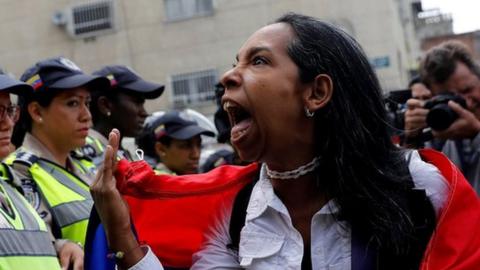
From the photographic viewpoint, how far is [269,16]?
1579 centimetres

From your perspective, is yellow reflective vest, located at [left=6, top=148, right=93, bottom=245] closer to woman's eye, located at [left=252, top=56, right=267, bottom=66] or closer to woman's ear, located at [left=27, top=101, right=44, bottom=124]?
woman's ear, located at [left=27, top=101, right=44, bottom=124]

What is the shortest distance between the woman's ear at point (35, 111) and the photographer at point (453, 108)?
167 cm

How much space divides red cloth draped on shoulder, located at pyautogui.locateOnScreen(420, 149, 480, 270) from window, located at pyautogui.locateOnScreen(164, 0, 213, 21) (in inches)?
583

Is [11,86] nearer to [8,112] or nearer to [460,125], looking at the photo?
[8,112]

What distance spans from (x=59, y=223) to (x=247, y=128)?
1.44 m

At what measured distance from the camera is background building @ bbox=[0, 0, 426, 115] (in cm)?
1502

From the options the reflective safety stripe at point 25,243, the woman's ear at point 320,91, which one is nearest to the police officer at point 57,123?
the reflective safety stripe at point 25,243

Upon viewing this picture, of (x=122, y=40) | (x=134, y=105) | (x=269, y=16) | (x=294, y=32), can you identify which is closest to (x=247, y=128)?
(x=294, y=32)

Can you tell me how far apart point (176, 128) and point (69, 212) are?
222cm

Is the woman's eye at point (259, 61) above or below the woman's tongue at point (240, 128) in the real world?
above

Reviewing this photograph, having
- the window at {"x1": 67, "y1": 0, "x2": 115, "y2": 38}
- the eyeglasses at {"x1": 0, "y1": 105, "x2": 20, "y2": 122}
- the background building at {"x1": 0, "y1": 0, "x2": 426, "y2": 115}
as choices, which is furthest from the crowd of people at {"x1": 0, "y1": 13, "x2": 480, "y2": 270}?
the window at {"x1": 67, "y1": 0, "x2": 115, "y2": 38}

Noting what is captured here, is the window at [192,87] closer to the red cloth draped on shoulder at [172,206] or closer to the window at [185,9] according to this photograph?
the window at [185,9]

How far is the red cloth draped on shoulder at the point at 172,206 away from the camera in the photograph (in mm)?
2225

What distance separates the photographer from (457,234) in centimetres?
201
